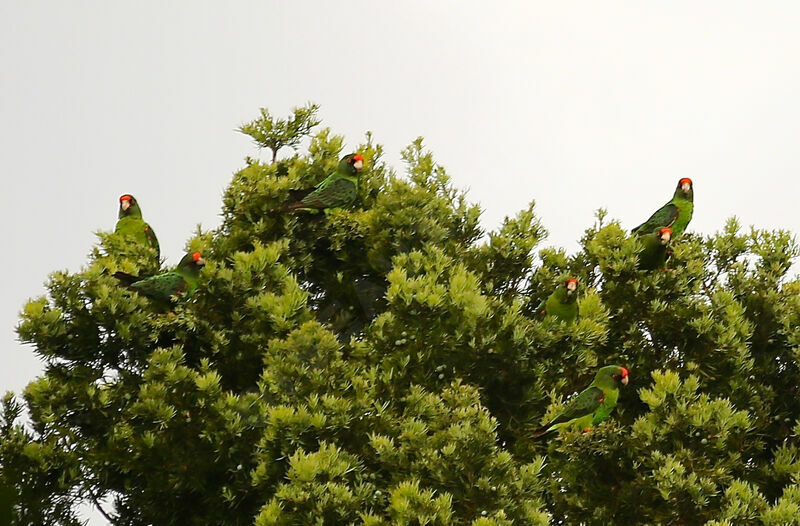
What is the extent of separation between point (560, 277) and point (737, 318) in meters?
1.83

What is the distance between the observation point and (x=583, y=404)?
8.88 metres

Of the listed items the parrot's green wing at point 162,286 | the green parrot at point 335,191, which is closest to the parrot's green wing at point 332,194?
the green parrot at point 335,191

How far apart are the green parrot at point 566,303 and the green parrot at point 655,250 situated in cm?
72


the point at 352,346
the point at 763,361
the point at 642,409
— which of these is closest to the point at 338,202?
the point at 352,346

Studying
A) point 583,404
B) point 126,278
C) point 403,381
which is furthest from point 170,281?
point 583,404

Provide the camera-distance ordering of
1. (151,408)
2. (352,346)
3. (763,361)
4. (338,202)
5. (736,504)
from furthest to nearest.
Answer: (338,202)
(763,361)
(352,346)
(151,408)
(736,504)

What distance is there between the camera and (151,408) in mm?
8672

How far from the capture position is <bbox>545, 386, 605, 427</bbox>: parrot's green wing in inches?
350

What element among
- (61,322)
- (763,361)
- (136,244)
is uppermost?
(136,244)

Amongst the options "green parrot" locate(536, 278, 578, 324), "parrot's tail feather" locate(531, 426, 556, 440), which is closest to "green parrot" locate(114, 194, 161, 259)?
"green parrot" locate(536, 278, 578, 324)

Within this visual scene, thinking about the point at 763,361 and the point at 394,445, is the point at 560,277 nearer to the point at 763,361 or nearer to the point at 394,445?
the point at 763,361

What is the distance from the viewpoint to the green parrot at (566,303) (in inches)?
382

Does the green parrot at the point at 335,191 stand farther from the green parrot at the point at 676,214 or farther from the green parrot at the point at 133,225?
the green parrot at the point at 676,214

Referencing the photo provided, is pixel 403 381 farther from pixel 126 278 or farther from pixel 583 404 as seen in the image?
pixel 126 278
